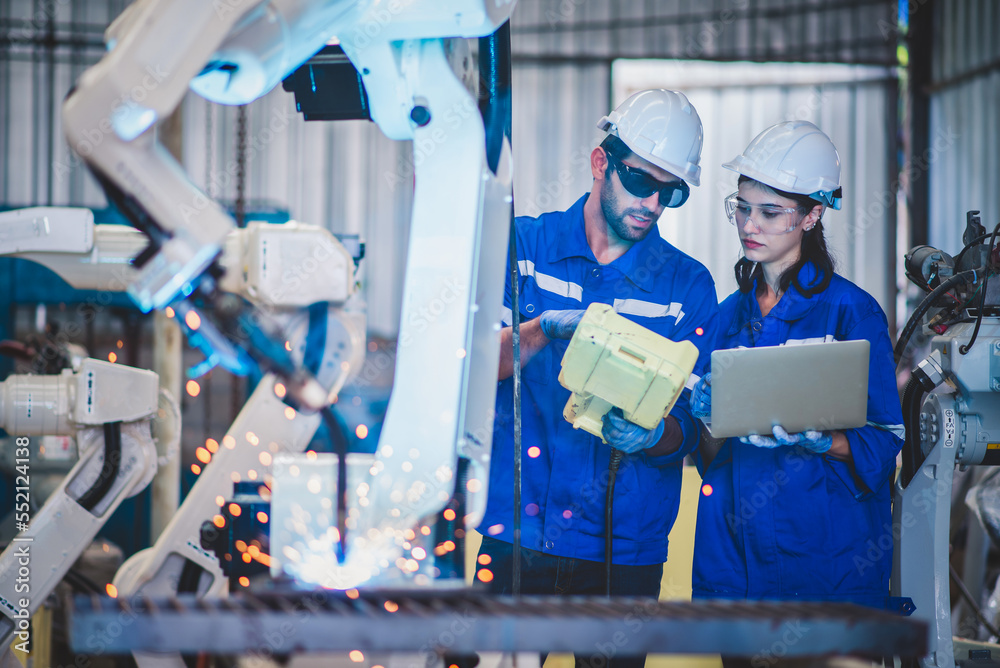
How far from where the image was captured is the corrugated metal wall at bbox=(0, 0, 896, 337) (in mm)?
9094

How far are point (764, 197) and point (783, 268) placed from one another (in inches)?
9.2

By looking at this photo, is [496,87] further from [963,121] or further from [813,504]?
[963,121]

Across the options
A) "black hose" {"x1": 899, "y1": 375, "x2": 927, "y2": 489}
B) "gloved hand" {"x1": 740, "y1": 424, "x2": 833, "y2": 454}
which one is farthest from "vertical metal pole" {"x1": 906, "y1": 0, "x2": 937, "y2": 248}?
"gloved hand" {"x1": 740, "y1": 424, "x2": 833, "y2": 454}

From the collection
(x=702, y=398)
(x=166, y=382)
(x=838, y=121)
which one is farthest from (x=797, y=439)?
(x=838, y=121)

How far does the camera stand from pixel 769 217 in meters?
2.71

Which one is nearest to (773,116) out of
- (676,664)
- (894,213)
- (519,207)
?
(894,213)

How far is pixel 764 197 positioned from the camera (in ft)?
8.91

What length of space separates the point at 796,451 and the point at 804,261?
60 cm

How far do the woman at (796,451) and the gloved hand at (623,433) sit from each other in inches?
9.6

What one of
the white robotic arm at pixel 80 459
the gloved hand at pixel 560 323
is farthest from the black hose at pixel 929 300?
the white robotic arm at pixel 80 459

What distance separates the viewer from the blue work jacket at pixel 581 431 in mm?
2615

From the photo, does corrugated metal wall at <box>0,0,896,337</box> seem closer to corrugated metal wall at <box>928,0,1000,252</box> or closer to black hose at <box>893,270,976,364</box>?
corrugated metal wall at <box>928,0,1000,252</box>

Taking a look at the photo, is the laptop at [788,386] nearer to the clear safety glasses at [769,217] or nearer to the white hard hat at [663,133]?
the clear safety glasses at [769,217]

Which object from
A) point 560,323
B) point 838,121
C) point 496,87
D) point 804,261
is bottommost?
point 560,323
